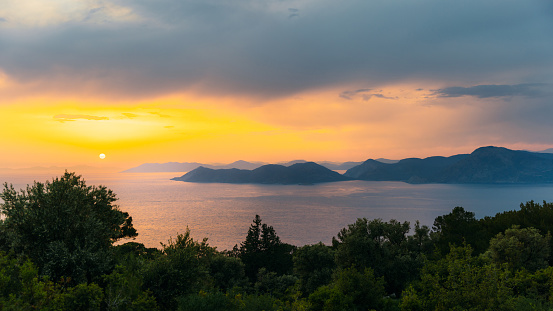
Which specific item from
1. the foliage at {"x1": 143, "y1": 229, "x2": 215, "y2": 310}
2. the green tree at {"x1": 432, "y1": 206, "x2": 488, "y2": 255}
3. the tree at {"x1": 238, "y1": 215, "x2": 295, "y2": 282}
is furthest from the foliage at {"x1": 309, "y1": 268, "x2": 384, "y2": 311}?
the tree at {"x1": 238, "y1": 215, "x2": 295, "y2": 282}

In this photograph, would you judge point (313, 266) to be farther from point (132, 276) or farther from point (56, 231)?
point (56, 231)

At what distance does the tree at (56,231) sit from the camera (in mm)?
21109

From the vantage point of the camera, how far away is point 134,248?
198 feet

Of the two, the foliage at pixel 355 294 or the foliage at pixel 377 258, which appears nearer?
the foliage at pixel 355 294

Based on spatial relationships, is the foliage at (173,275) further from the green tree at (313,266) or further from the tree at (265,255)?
the tree at (265,255)

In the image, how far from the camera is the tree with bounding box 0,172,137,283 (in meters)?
21.1

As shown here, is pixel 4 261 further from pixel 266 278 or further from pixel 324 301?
pixel 266 278

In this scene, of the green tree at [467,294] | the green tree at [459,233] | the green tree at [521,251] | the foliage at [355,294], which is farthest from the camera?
the green tree at [459,233]

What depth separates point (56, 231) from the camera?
22453 millimetres

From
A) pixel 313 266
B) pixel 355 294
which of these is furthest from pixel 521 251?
pixel 355 294

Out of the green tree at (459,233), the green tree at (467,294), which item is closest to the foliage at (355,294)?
the green tree at (467,294)

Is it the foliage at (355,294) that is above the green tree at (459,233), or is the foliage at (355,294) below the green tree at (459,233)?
above

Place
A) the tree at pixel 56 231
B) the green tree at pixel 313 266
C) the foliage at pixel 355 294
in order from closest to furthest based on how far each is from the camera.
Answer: the tree at pixel 56 231
the foliage at pixel 355 294
the green tree at pixel 313 266

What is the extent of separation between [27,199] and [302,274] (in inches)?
1538
